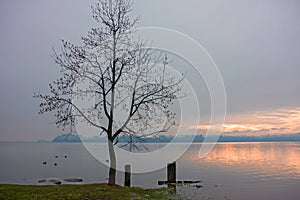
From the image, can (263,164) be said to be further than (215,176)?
Yes

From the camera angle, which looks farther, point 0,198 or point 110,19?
point 110,19

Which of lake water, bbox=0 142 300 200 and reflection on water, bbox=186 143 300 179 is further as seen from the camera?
reflection on water, bbox=186 143 300 179

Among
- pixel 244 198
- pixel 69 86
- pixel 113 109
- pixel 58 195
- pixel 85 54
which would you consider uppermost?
pixel 85 54

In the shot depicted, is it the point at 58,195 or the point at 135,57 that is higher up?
the point at 135,57

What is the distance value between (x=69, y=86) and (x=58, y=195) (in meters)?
6.81

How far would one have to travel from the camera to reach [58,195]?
13.7 meters

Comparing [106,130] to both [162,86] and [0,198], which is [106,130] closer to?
[162,86]

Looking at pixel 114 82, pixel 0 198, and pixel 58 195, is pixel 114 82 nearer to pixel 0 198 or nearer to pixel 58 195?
pixel 58 195

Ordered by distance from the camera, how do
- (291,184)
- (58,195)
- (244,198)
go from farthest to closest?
1. (291,184)
2. (244,198)
3. (58,195)

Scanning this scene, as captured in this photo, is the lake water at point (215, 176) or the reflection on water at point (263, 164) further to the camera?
the reflection on water at point (263, 164)

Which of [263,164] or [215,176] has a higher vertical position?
[263,164]

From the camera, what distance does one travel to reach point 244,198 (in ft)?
77.8

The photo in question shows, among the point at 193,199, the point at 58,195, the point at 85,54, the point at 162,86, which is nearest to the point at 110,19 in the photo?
the point at 85,54

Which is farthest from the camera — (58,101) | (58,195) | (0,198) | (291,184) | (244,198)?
(291,184)
